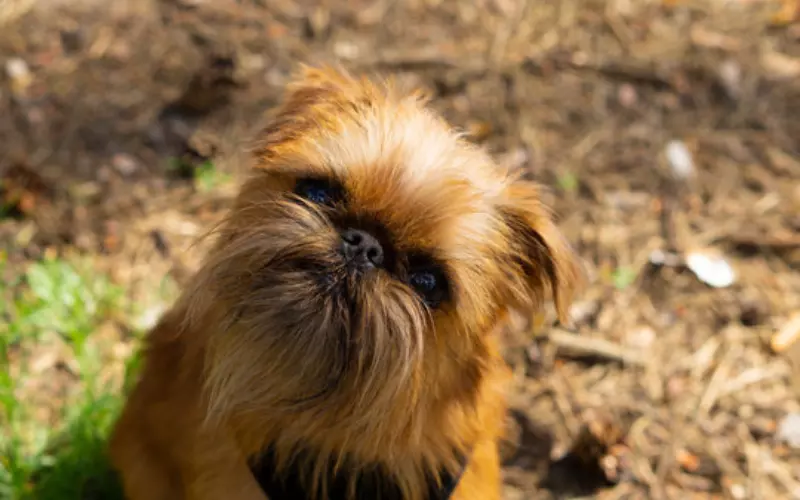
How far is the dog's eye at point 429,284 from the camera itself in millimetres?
2088

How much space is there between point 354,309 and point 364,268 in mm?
103

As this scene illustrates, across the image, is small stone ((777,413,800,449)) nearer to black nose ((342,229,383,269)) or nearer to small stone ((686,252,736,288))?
small stone ((686,252,736,288))

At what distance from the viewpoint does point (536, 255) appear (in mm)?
2408

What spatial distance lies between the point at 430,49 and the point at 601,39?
1.09 m

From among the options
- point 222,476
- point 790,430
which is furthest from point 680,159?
point 222,476

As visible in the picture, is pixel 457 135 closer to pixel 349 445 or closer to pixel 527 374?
pixel 349 445

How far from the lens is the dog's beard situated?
1915 mm

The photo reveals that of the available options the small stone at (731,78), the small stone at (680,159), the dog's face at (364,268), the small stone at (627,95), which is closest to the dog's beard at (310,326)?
the dog's face at (364,268)

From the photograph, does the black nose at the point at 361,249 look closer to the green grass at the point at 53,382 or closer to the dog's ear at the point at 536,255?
the dog's ear at the point at 536,255

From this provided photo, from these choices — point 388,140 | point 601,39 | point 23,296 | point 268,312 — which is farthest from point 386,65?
point 268,312

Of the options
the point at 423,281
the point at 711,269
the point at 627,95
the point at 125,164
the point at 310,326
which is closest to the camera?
the point at 310,326

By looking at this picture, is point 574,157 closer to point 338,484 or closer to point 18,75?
point 338,484

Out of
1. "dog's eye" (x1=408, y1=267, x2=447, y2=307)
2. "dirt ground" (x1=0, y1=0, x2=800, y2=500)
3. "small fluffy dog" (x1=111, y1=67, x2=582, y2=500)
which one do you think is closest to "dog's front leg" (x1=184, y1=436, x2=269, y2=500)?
"small fluffy dog" (x1=111, y1=67, x2=582, y2=500)

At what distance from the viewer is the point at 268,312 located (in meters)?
1.94
